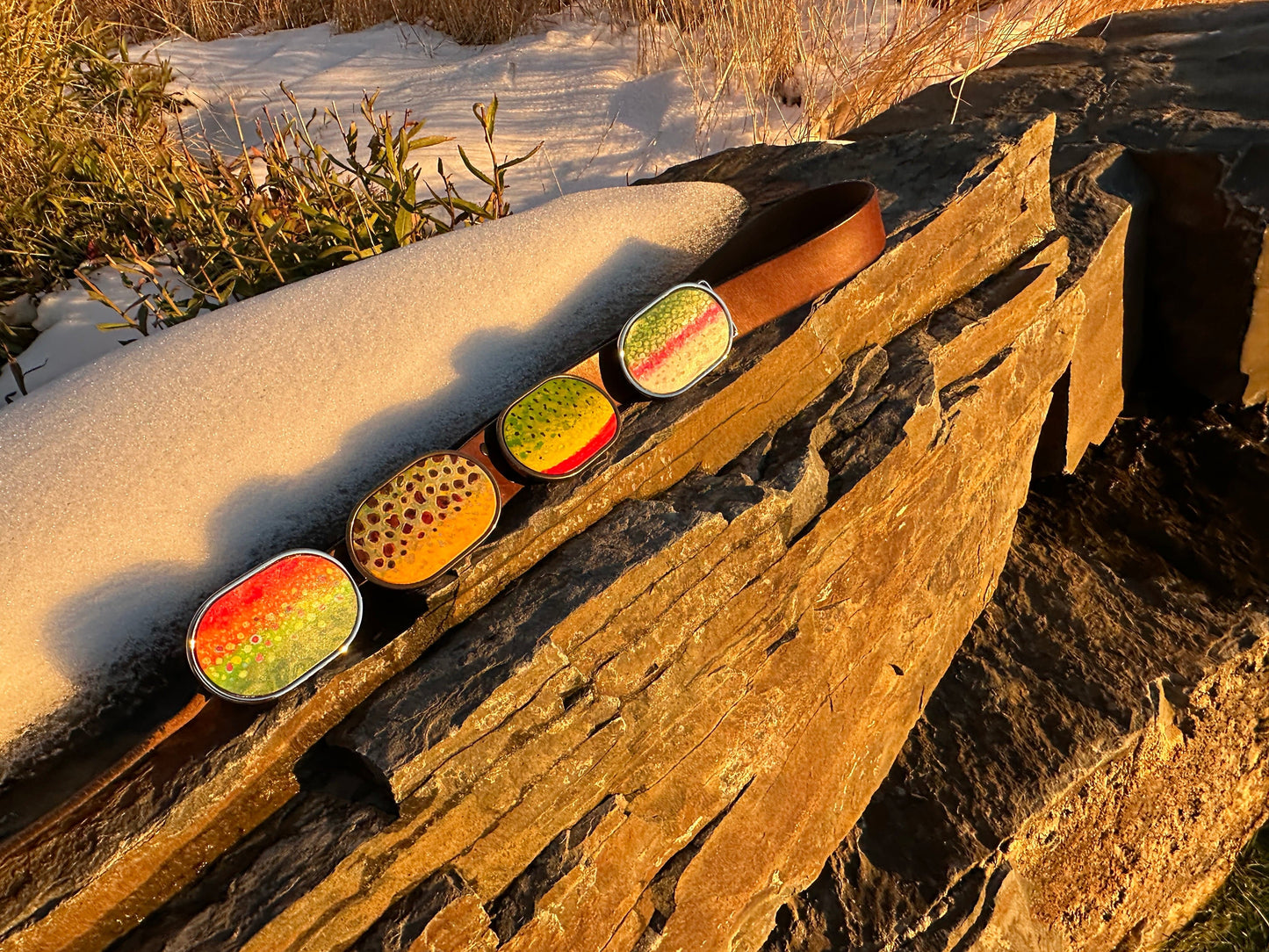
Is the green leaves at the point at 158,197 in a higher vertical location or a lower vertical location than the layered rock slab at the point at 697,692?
higher

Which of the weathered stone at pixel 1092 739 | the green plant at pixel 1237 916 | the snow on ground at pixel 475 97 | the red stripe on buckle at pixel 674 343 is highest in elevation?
the red stripe on buckle at pixel 674 343

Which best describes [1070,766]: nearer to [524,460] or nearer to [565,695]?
[565,695]

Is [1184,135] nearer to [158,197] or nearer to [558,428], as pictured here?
[558,428]

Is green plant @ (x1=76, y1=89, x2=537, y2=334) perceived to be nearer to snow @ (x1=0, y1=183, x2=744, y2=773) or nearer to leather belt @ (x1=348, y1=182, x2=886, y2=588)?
snow @ (x1=0, y1=183, x2=744, y2=773)

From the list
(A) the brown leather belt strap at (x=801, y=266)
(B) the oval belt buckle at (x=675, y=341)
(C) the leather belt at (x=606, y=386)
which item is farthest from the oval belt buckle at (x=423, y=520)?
(B) the oval belt buckle at (x=675, y=341)

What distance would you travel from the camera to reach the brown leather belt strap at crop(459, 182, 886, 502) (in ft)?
5.29

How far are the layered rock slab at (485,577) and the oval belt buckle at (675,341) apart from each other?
5 cm

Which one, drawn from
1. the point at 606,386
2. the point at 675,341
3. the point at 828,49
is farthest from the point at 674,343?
the point at 828,49

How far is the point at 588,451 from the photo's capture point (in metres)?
1.48

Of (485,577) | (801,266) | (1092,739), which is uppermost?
(801,266)

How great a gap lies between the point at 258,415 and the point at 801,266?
40.7 inches

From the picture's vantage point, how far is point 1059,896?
1963mm

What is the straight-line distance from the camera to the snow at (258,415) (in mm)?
1272

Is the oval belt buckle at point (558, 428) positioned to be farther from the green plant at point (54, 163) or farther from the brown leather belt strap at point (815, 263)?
the green plant at point (54, 163)
